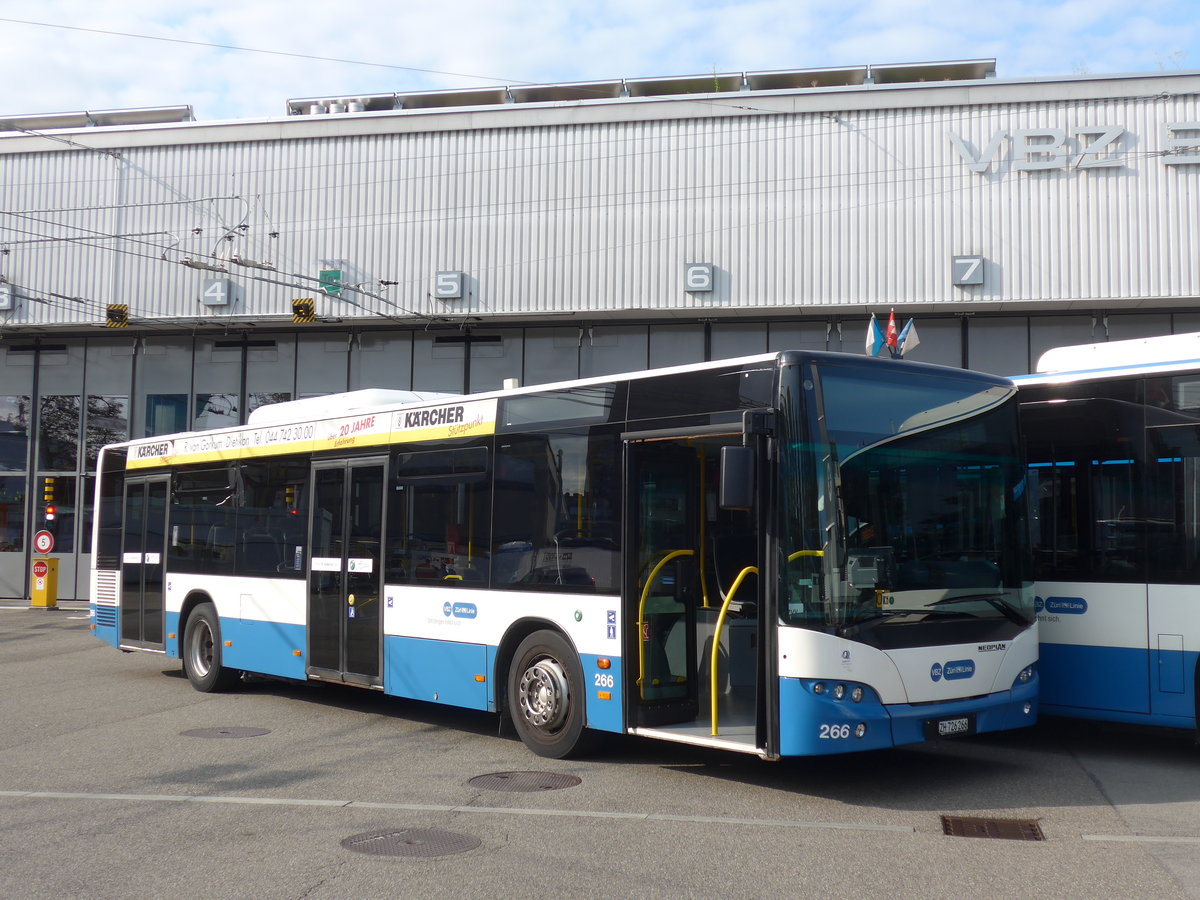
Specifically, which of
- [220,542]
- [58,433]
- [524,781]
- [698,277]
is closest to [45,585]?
[58,433]

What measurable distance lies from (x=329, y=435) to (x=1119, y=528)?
723cm

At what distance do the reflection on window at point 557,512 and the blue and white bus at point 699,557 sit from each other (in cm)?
2

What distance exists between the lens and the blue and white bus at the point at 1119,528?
867cm

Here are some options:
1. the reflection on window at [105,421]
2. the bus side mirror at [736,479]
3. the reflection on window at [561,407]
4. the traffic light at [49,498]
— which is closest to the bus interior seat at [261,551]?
the reflection on window at [561,407]

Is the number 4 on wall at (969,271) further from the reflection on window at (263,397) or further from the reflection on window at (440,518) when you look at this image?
the reflection on window at (263,397)

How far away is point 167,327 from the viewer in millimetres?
25953

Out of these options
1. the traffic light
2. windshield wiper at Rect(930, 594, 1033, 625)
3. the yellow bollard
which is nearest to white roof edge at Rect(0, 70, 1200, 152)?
the traffic light

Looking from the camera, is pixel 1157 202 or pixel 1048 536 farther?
pixel 1157 202

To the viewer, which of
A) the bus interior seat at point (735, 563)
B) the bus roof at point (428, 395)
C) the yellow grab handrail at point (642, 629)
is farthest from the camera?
the yellow grab handrail at point (642, 629)

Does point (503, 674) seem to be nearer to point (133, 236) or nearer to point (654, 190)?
point (654, 190)

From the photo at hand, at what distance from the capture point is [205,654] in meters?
13.5

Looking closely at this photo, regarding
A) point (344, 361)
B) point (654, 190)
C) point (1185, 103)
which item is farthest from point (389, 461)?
point (1185, 103)

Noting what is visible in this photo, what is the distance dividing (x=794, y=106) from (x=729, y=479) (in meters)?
16.8

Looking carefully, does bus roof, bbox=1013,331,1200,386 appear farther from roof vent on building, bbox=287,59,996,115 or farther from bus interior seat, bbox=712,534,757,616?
roof vent on building, bbox=287,59,996,115
